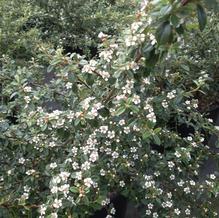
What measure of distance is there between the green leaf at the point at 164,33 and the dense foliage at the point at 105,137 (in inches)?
2.6

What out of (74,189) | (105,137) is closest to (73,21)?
(105,137)

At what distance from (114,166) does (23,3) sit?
182cm

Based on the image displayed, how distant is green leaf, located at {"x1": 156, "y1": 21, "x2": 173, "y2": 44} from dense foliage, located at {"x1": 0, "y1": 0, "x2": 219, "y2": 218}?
7 centimetres

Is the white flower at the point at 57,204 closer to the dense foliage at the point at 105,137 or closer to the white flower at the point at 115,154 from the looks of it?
the dense foliage at the point at 105,137

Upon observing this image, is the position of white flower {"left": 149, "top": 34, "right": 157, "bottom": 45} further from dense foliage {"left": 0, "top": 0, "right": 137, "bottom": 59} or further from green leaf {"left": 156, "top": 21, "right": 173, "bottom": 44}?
dense foliage {"left": 0, "top": 0, "right": 137, "bottom": 59}

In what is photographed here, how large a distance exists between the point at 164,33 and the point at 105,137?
682 millimetres

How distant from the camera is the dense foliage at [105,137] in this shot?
4.72 ft

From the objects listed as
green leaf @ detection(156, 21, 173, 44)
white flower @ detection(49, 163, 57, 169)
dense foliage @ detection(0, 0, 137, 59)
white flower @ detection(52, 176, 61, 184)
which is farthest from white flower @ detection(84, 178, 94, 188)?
dense foliage @ detection(0, 0, 137, 59)

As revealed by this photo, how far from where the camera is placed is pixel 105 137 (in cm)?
167

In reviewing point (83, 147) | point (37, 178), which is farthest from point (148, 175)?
point (37, 178)

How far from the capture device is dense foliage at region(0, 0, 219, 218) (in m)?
1.44

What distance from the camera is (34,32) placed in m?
2.63

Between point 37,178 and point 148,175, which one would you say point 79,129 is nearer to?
point 37,178

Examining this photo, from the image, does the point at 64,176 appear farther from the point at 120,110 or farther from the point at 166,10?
the point at 166,10
